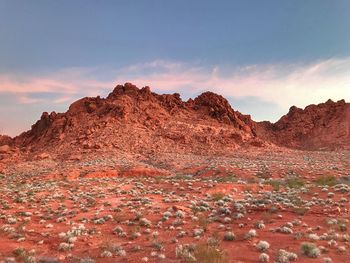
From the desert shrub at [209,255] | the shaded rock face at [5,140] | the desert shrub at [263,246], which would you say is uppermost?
the shaded rock face at [5,140]

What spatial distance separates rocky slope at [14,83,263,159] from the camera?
59.2 m

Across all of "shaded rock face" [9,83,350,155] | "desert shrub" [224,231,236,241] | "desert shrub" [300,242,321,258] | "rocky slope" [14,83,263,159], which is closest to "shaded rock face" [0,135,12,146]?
"shaded rock face" [9,83,350,155]

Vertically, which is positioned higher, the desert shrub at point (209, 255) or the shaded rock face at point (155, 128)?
the shaded rock face at point (155, 128)

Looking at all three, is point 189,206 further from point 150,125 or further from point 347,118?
point 347,118

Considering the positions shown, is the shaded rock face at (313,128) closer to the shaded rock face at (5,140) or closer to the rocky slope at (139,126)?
the rocky slope at (139,126)

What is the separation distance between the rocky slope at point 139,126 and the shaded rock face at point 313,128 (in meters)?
16.5

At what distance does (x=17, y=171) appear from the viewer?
44531 millimetres

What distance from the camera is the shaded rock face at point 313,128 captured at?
3214 inches

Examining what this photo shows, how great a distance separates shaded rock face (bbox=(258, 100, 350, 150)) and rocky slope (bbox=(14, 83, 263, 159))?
16.5m

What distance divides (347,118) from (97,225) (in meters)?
A: 81.3

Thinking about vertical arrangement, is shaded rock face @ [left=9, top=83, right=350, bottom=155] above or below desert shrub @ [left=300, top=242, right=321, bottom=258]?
above

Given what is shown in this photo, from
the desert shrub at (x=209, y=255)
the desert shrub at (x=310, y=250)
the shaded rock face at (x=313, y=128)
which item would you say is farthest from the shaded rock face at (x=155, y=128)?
the desert shrub at (x=310, y=250)

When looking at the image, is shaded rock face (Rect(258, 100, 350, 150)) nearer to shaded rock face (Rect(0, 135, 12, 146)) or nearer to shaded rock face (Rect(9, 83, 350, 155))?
shaded rock face (Rect(9, 83, 350, 155))

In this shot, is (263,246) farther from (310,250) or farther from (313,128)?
(313,128)
